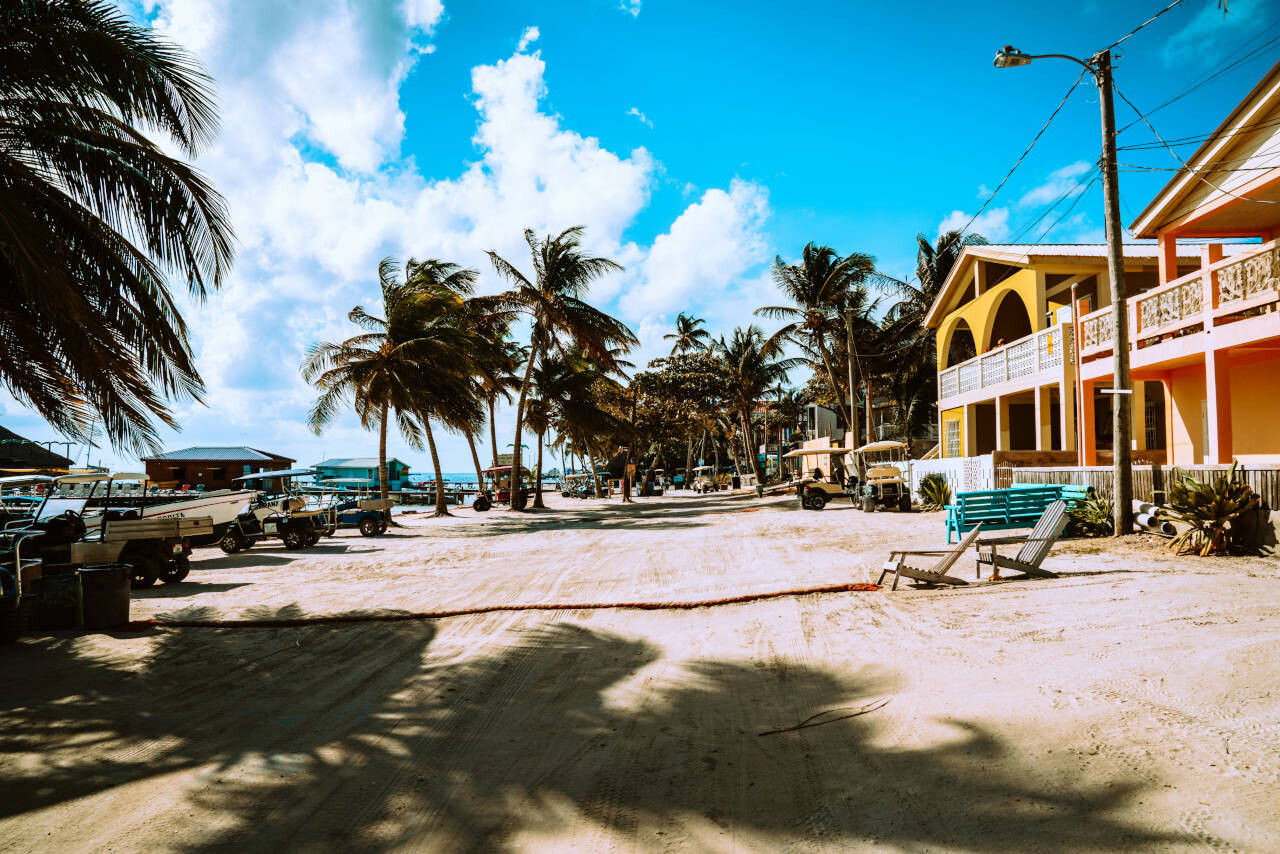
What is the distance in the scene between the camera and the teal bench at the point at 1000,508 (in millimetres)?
11398

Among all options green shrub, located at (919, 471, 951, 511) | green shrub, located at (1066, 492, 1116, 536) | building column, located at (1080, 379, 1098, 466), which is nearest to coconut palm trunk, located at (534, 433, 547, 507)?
green shrub, located at (919, 471, 951, 511)

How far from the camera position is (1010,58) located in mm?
10992

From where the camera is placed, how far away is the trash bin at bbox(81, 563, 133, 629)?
756 cm

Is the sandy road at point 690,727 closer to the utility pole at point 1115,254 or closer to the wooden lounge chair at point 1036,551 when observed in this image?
the wooden lounge chair at point 1036,551

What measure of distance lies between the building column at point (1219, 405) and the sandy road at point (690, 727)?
483 cm

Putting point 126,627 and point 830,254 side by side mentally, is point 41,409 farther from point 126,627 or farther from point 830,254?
point 830,254

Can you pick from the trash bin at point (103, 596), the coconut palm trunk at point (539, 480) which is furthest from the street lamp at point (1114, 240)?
the coconut palm trunk at point (539, 480)

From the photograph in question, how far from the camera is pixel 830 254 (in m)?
32.0

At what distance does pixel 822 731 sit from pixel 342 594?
24.3 feet

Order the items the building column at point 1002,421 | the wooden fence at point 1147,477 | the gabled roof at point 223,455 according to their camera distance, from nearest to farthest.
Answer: the wooden fence at point 1147,477, the building column at point 1002,421, the gabled roof at point 223,455

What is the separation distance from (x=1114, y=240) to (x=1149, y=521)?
14.6 feet

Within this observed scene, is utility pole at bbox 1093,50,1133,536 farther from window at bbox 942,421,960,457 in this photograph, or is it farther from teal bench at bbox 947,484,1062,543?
window at bbox 942,421,960,457

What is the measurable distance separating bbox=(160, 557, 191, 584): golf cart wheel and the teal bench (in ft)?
40.2

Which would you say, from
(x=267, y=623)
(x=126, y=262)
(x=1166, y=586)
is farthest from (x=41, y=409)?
(x=1166, y=586)
